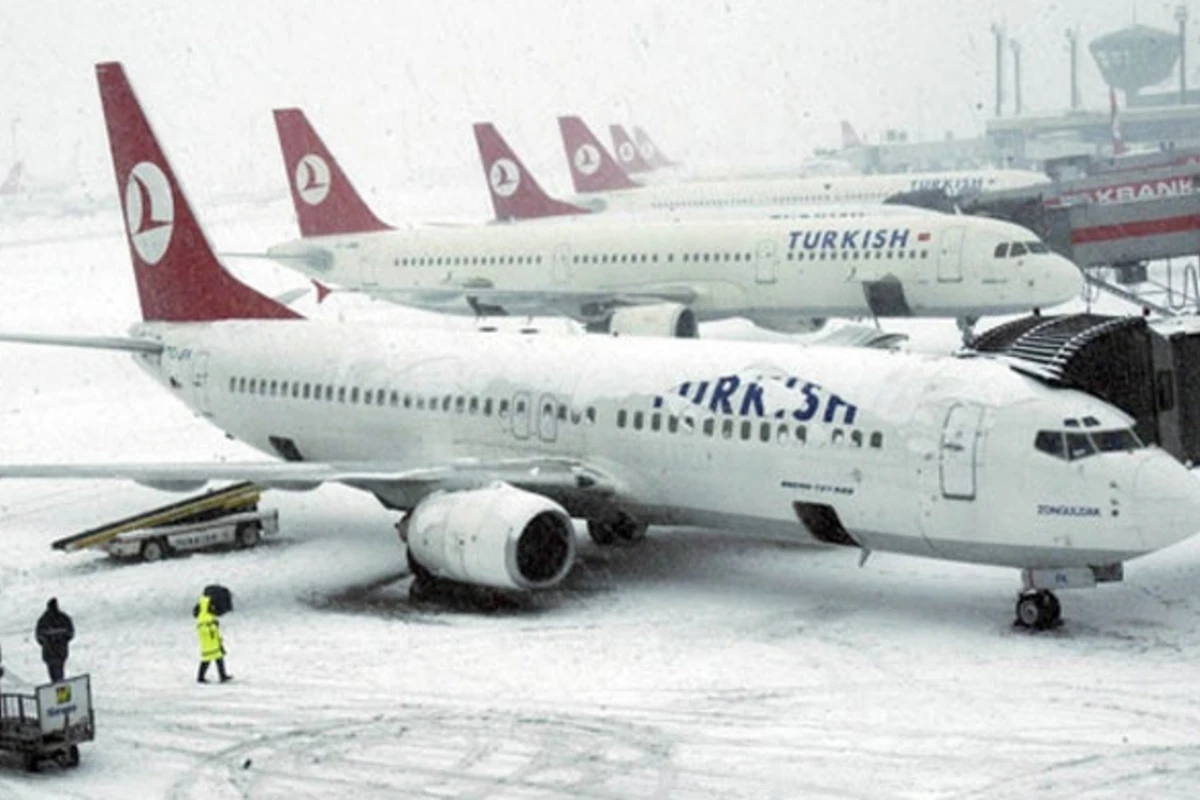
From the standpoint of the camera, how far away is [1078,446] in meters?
21.1

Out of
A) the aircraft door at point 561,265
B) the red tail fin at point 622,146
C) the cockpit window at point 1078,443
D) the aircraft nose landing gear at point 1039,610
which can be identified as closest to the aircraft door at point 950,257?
the aircraft door at point 561,265

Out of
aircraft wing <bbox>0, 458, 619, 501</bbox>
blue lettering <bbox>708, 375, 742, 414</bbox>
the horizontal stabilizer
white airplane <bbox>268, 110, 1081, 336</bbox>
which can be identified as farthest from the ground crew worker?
white airplane <bbox>268, 110, 1081, 336</bbox>

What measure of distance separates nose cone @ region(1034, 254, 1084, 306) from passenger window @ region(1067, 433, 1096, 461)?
75.6ft

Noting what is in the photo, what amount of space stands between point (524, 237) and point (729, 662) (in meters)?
33.0

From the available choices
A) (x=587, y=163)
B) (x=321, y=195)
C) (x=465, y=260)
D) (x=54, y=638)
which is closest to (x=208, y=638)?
(x=54, y=638)

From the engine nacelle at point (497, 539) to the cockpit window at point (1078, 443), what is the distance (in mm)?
6580

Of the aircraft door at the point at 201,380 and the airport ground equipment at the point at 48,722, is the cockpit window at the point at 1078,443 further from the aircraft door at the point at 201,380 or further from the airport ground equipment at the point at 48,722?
the aircraft door at the point at 201,380

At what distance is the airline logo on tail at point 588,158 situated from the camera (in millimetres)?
104625

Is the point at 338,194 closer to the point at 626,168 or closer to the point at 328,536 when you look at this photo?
the point at 328,536

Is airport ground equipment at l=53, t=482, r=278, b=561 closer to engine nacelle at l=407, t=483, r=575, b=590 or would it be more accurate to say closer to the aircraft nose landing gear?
engine nacelle at l=407, t=483, r=575, b=590

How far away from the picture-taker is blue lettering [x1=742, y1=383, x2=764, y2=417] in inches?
927

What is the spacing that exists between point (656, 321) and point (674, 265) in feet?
14.1

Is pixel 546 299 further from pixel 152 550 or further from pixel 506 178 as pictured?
pixel 506 178

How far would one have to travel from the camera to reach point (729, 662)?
20.8m
